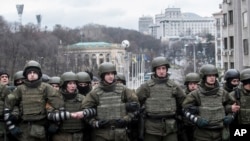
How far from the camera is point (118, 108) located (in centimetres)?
880

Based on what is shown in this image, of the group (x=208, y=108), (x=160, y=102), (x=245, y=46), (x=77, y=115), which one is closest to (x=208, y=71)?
(x=208, y=108)

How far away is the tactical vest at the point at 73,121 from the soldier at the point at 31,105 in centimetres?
26

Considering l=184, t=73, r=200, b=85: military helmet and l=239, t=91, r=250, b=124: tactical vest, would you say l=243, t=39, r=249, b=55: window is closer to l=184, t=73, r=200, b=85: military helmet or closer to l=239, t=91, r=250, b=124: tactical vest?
l=184, t=73, r=200, b=85: military helmet

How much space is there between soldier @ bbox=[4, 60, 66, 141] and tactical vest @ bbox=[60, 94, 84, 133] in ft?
0.84

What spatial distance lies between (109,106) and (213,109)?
68.4 inches

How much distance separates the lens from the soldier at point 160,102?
9000 millimetres

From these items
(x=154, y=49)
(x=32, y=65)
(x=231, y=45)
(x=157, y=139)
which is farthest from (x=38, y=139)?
(x=154, y=49)

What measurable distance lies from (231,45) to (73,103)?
3638 centimetres

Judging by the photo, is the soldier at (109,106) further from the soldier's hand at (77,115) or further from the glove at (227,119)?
the glove at (227,119)

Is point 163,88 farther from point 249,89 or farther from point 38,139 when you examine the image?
point 38,139

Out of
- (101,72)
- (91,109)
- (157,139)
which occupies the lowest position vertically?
(157,139)

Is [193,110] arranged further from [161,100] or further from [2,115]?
[2,115]

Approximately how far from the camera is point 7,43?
59.2 m

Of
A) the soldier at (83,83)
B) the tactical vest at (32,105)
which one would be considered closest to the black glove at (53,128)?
the tactical vest at (32,105)
